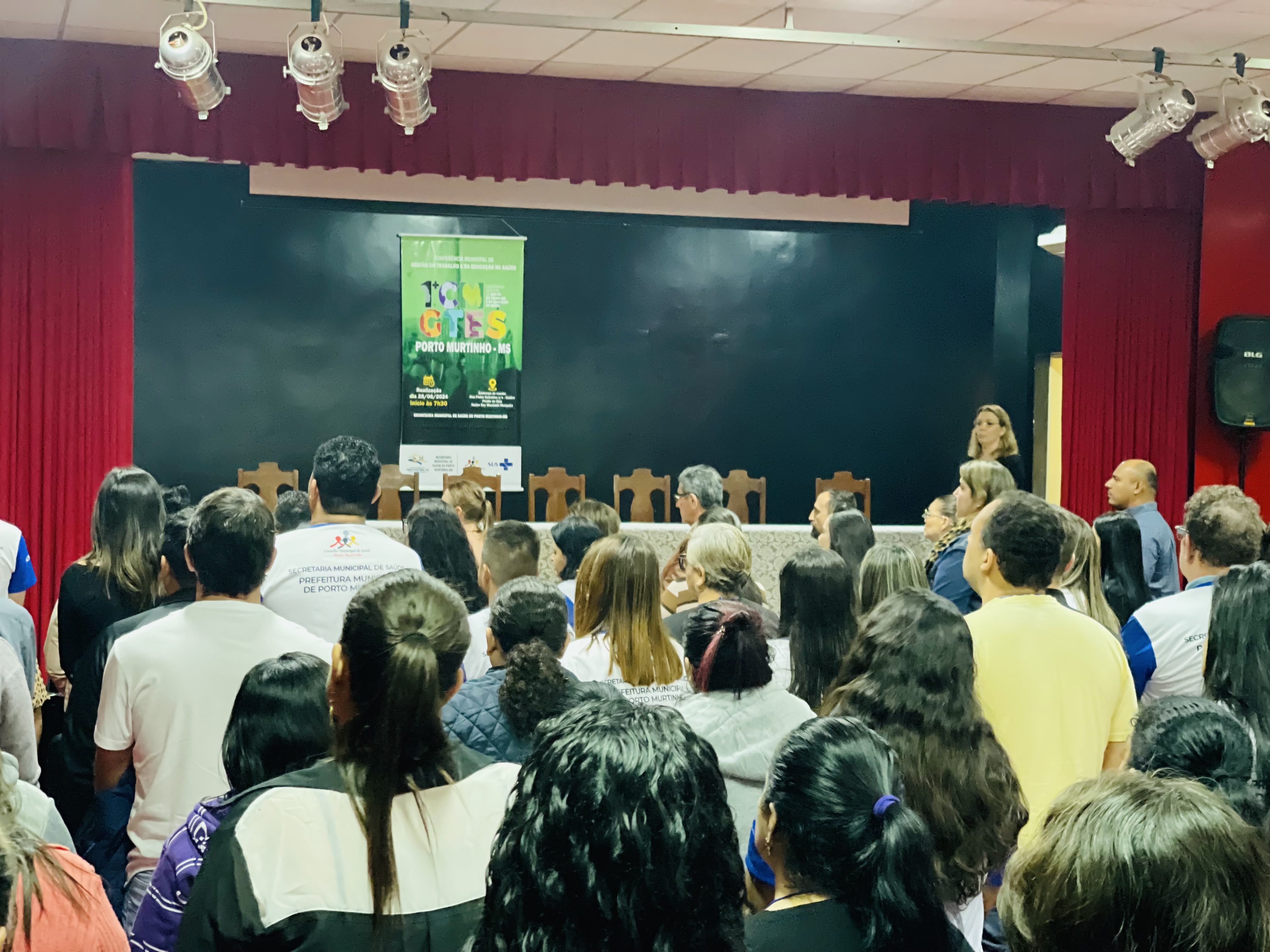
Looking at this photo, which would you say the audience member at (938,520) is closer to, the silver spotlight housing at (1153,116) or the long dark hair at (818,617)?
the silver spotlight housing at (1153,116)

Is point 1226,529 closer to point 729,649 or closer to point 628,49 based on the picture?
point 729,649

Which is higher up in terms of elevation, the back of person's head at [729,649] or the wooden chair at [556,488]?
the back of person's head at [729,649]

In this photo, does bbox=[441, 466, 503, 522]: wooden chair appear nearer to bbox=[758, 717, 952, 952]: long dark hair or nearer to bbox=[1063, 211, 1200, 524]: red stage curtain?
bbox=[1063, 211, 1200, 524]: red stage curtain

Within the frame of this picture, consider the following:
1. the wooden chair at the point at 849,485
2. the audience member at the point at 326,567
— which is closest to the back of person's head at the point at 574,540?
the audience member at the point at 326,567

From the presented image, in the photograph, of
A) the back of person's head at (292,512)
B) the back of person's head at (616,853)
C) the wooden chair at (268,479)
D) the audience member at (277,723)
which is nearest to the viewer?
the back of person's head at (616,853)

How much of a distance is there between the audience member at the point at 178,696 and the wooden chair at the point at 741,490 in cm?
703

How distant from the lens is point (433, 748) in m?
1.51

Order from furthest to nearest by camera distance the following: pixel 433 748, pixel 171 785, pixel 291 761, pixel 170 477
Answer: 1. pixel 170 477
2. pixel 171 785
3. pixel 291 761
4. pixel 433 748

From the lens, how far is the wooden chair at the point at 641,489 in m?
9.12

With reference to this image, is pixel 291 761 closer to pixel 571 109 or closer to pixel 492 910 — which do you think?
pixel 492 910

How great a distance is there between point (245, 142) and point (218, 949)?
17.9ft

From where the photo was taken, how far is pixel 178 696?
7.39 ft

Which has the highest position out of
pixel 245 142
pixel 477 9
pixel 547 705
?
pixel 477 9

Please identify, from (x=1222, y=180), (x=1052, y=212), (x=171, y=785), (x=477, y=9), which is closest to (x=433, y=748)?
(x=171, y=785)
